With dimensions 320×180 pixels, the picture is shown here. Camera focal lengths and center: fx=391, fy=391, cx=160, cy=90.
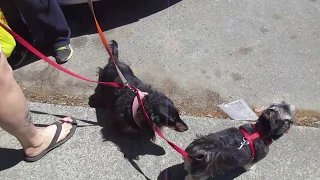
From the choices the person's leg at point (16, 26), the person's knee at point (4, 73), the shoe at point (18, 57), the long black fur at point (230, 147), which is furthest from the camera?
the shoe at point (18, 57)

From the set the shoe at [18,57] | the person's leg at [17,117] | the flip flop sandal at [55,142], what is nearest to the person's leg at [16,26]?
the shoe at [18,57]

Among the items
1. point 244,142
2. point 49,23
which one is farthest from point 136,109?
point 49,23

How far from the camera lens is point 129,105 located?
324 cm

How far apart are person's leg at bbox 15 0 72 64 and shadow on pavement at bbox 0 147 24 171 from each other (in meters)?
1.26

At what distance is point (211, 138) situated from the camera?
9.11 feet

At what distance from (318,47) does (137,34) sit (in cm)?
202

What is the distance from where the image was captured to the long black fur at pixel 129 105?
3.05 meters

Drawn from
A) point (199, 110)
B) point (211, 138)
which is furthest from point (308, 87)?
point (211, 138)

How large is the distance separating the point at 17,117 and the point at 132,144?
1.03 meters

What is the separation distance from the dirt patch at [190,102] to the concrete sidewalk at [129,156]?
0.25 meters

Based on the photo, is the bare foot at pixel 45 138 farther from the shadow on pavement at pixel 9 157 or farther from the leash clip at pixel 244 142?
the leash clip at pixel 244 142

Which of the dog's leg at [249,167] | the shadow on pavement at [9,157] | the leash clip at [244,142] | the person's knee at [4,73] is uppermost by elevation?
the person's knee at [4,73]

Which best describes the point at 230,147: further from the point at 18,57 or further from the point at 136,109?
the point at 18,57

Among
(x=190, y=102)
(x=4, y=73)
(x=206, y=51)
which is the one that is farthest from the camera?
(x=206, y=51)
